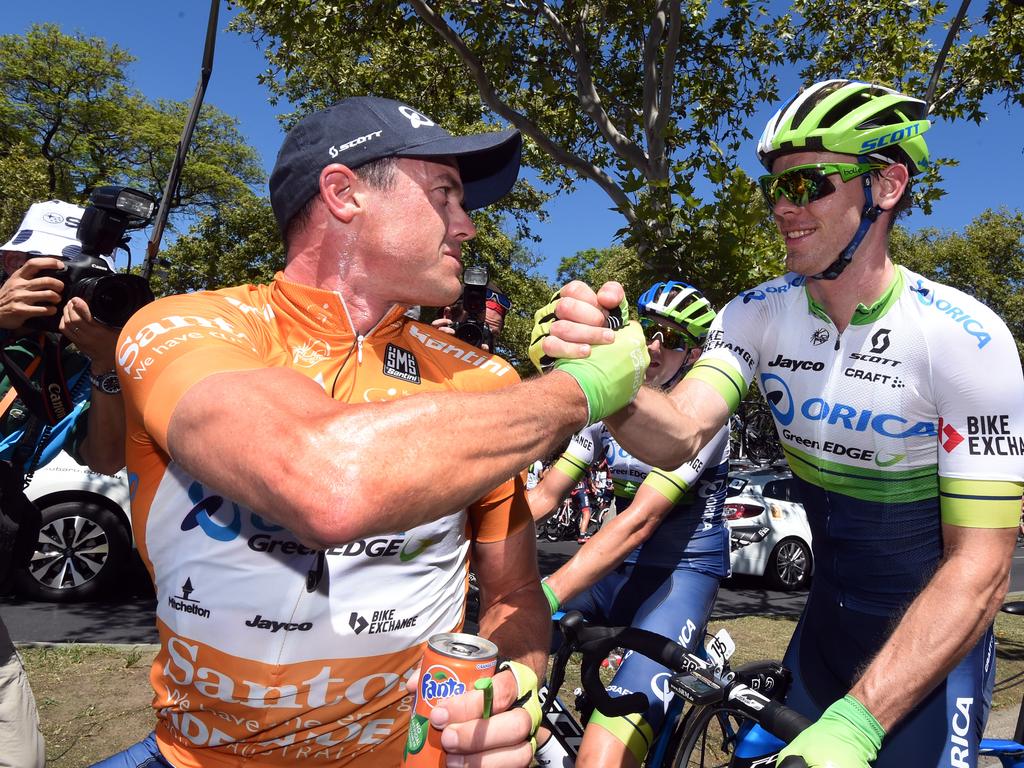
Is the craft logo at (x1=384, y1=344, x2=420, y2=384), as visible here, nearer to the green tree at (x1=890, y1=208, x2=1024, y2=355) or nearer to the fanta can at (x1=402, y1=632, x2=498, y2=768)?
the fanta can at (x1=402, y1=632, x2=498, y2=768)

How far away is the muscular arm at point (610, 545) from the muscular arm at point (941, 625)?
1298 mm

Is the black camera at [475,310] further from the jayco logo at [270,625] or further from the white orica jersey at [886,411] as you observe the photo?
the jayco logo at [270,625]

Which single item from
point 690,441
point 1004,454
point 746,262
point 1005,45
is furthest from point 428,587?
point 1005,45

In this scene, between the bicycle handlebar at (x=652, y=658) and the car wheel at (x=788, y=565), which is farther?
the car wheel at (x=788, y=565)

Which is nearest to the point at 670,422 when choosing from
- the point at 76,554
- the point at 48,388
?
the point at 48,388

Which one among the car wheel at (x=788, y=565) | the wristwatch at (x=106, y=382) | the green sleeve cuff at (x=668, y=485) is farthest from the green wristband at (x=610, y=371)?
the car wheel at (x=788, y=565)

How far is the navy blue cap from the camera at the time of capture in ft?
6.43

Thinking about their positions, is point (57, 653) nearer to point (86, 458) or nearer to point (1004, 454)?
point (86, 458)

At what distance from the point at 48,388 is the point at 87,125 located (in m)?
34.3

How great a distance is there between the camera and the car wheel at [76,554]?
26.8ft

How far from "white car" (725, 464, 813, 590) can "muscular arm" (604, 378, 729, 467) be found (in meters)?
10.0

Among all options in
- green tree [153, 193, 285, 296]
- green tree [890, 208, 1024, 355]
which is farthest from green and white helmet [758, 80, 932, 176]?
green tree [890, 208, 1024, 355]

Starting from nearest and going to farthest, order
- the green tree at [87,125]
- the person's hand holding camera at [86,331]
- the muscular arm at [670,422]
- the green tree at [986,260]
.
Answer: the muscular arm at [670,422] → the person's hand holding camera at [86,331] → the green tree at [87,125] → the green tree at [986,260]

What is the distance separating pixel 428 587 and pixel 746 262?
5334mm
